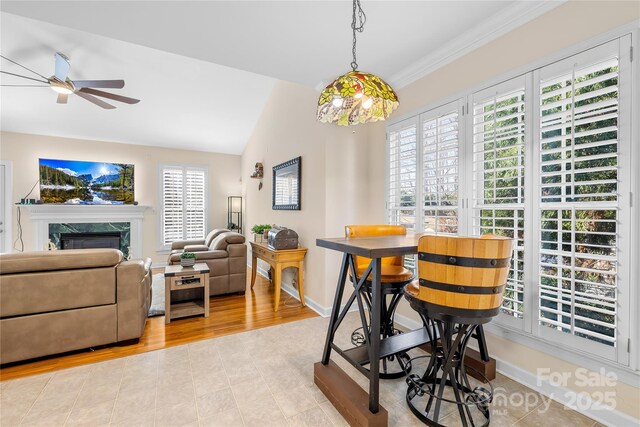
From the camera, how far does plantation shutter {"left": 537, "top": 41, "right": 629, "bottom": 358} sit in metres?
1.60

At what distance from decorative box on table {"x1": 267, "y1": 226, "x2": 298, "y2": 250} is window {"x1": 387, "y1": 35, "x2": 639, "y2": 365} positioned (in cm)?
197

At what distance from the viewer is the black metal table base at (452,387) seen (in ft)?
5.06

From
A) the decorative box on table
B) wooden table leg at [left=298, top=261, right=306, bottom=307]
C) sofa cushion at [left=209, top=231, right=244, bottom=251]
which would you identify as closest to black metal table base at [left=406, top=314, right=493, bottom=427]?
wooden table leg at [left=298, top=261, right=306, bottom=307]

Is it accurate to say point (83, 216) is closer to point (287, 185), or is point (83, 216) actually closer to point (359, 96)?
point (287, 185)

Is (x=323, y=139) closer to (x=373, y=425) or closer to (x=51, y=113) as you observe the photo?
(x=373, y=425)

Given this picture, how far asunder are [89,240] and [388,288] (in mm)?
6123

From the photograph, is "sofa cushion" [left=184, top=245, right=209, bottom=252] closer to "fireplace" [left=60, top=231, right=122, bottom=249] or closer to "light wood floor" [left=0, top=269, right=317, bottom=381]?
"light wood floor" [left=0, top=269, right=317, bottom=381]

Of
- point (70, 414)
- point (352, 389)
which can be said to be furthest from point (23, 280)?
point (352, 389)

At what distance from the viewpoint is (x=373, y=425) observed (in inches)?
57.8

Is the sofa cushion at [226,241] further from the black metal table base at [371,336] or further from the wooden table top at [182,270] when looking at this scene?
the black metal table base at [371,336]

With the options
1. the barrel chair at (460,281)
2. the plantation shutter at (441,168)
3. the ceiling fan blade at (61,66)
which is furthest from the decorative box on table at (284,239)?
the ceiling fan blade at (61,66)

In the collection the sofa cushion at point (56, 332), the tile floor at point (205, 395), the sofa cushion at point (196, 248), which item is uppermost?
the sofa cushion at point (196, 248)

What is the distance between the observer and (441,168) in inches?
102

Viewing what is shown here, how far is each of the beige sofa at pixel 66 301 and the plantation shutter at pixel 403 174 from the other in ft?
8.84
